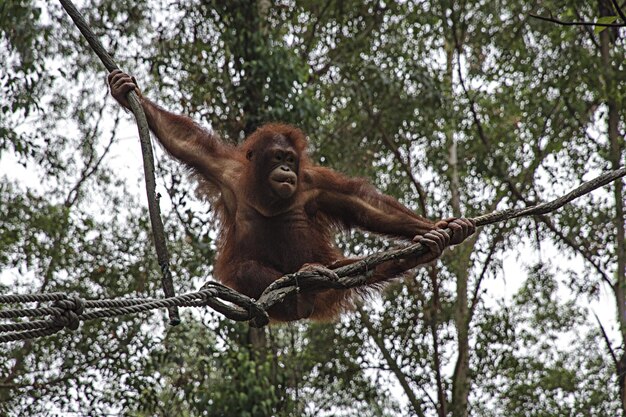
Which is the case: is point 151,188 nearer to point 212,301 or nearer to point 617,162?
point 212,301

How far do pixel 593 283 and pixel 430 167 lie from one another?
8.08 feet

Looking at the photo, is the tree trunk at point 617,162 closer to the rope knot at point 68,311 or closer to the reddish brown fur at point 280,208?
the reddish brown fur at point 280,208

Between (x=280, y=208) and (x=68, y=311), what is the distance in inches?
84.9

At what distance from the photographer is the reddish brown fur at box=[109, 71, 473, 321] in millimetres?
4410

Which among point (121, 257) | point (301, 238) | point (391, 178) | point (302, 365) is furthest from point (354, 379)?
point (301, 238)

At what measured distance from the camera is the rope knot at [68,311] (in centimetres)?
247

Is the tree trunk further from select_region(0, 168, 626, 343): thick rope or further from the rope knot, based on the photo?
the rope knot

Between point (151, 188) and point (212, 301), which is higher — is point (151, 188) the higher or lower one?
the higher one

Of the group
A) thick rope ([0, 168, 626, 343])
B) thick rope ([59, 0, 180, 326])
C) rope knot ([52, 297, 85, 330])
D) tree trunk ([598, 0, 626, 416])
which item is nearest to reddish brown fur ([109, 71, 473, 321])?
thick rope ([0, 168, 626, 343])

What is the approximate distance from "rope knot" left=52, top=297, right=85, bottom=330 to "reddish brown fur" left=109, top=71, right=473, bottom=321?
1.77m

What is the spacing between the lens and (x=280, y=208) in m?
4.54

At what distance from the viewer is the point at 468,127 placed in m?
10.8

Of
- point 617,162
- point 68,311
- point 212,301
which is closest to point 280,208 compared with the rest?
point 212,301

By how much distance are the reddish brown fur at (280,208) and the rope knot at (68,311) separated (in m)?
1.77
